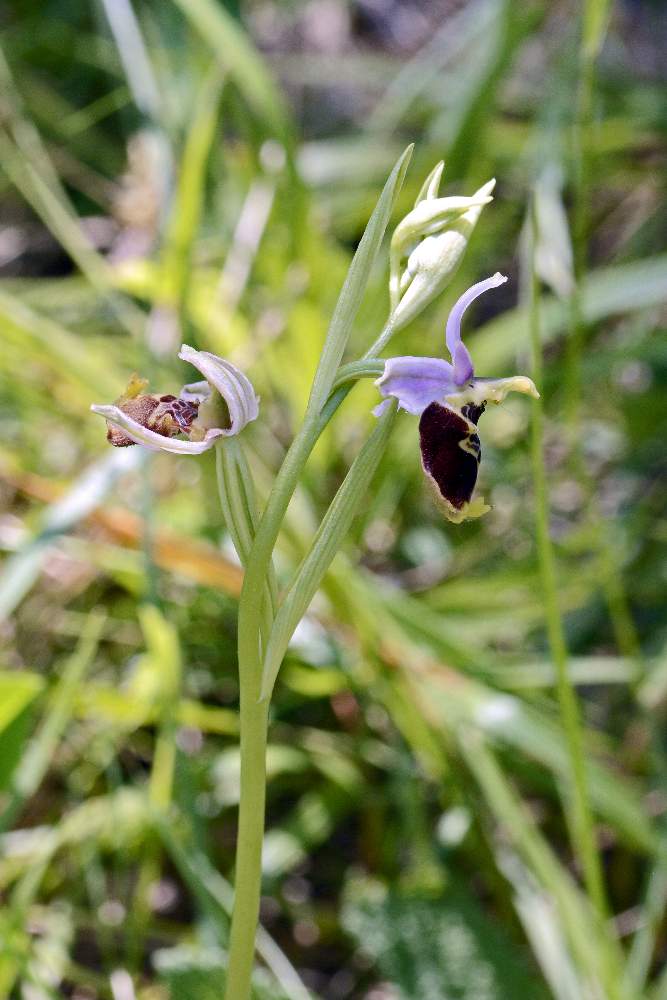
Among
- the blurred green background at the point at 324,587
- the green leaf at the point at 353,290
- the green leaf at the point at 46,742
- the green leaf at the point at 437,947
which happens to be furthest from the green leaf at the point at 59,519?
the green leaf at the point at 353,290

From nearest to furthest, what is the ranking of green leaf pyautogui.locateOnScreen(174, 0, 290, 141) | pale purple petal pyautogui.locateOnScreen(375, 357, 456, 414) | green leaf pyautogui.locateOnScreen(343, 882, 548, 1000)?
1. pale purple petal pyautogui.locateOnScreen(375, 357, 456, 414)
2. green leaf pyautogui.locateOnScreen(343, 882, 548, 1000)
3. green leaf pyautogui.locateOnScreen(174, 0, 290, 141)

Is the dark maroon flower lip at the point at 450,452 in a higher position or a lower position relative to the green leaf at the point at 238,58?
lower

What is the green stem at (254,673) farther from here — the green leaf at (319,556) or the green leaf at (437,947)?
the green leaf at (437,947)

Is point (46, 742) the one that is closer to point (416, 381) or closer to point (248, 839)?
point (248, 839)

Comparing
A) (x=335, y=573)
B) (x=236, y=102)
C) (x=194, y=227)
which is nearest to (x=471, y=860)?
(x=335, y=573)

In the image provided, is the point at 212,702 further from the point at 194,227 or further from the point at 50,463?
the point at 194,227

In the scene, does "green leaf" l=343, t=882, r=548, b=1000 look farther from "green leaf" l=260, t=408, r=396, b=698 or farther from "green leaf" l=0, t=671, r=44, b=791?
"green leaf" l=260, t=408, r=396, b=698

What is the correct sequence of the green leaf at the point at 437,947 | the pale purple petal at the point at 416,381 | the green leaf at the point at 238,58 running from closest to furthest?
the pale purple petal at the point at 416,381 < the green leaf at the point at 437,947 < the green leaf at the point at 238,58

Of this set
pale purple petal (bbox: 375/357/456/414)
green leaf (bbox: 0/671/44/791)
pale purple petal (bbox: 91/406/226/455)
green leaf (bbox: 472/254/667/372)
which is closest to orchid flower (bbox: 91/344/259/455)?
pale purple petal (bbox: 91/406/226/455)
